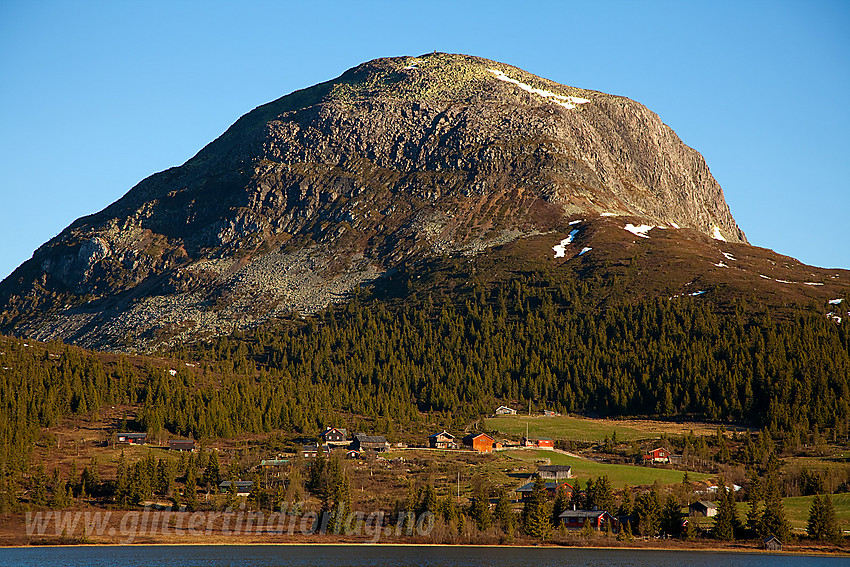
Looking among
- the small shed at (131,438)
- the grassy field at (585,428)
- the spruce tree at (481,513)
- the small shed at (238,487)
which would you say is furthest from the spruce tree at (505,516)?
the small shed at (131,438)

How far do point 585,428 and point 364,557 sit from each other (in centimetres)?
9449

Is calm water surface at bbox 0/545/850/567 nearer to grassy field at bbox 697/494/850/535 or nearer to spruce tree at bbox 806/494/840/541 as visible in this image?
spruce tree at bbox 806/494/840/541

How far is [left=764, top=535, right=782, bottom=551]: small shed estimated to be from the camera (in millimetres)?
100375

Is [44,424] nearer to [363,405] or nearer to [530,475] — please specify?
[363,405]

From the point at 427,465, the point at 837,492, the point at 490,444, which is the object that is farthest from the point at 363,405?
the point at 837,492

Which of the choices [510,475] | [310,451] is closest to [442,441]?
[310,451]

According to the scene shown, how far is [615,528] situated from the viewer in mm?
110500

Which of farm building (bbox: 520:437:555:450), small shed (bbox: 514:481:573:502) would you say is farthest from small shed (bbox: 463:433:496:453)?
small shed (bbox: 514:481:573:502)

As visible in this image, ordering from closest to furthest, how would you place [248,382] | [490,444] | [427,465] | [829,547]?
[829,547] < [427,465] < [490,444] < [248,382]

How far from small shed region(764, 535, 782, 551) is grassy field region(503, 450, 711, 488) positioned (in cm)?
3199

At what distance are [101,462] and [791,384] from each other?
409 feet

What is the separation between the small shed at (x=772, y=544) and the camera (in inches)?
3952

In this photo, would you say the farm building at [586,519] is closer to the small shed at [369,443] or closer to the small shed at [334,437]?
the small shed at [369,443]

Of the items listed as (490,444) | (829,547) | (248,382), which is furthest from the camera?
(248,382)
